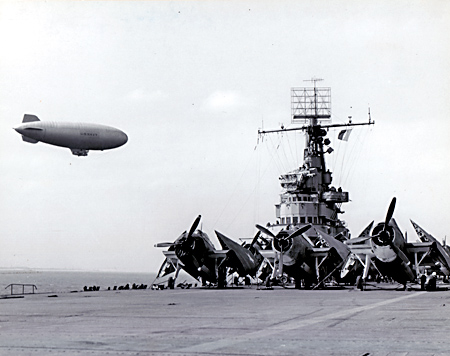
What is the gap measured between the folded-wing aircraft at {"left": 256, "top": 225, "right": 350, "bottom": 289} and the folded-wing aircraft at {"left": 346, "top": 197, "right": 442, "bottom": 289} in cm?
498

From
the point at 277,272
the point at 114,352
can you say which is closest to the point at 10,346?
the point at 114,352

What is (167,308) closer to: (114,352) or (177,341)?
(177,341)

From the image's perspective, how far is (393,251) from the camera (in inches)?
1654

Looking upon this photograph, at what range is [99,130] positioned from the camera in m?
52.5

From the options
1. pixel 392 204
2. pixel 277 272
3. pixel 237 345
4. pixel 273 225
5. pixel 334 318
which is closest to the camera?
pixel 237 345

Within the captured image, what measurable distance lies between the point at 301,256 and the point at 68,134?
22946 millimetres

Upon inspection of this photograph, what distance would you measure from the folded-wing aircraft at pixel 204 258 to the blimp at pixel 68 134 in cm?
1107

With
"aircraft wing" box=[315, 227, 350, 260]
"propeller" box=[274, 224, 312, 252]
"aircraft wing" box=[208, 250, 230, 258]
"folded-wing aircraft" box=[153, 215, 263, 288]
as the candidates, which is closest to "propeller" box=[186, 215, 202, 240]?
"folded-wing aircraft" box=[153, 215, 263, 288]

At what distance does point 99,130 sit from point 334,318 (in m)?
36.9

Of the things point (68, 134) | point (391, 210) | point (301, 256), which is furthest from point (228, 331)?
point (68, 134)

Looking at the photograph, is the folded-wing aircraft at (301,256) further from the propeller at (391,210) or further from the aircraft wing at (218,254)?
the propeller at (391,210)

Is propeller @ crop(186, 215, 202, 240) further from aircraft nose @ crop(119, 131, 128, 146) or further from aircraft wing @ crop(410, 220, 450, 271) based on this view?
aircraft wing @ crop(410, 220, 450, 271)

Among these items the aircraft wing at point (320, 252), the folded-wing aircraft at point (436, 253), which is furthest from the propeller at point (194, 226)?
the folded-wing aircraft at point (436, 253)

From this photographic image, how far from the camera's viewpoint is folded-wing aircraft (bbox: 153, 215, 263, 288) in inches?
1941
